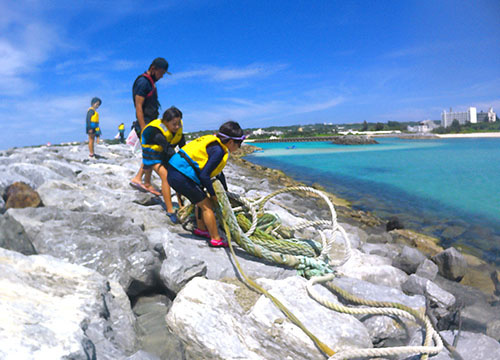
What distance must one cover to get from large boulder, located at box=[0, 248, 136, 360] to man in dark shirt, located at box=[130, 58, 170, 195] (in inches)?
123

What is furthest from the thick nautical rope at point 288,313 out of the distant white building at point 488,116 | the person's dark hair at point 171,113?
the distant white building at point 488,116

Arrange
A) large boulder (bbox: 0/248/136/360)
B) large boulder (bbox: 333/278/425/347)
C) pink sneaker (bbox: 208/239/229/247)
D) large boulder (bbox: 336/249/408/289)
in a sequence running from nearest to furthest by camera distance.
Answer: large boulder (bbox: 0/248/136/360)
large boulder (bbox: 333/278/425/347)
pink sneaker (bbox: 208/239/229/247)
large boulder (bbox: 336/249/408/289)

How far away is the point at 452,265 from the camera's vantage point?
5.54 m

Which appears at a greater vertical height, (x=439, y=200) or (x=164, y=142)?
(x=164, y=142)

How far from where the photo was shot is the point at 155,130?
203 inches

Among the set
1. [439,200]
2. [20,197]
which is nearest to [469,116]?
[439,200]

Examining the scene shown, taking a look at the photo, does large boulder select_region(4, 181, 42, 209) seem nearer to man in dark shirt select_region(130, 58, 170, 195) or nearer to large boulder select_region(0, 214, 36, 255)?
large boulder select_region(0, 214, 36, 255)

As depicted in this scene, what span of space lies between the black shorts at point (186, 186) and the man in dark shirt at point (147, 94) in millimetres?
2049

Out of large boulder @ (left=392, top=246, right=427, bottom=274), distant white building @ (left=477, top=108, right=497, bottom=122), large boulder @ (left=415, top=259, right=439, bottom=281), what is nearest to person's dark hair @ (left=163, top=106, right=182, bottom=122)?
large boulder @ (left=392, top=246, right=427, bottom=274)

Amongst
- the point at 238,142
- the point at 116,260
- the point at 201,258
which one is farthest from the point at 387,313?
the point at 116,260

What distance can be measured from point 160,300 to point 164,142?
2559 millimetres

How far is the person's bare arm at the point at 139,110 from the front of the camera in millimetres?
5562

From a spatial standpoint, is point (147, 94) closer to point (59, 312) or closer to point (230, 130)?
point (230, 130)

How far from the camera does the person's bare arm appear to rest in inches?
219
